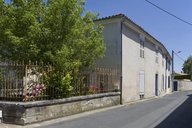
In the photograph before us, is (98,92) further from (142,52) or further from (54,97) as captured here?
(142,52)

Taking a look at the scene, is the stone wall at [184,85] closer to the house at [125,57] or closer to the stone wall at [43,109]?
the house at [125,57]

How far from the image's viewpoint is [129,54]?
23906 mm

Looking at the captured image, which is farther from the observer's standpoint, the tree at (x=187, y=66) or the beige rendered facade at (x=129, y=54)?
the tree at (x=187, y=66)

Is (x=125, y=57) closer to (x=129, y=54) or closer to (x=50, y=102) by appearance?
(x=129, y=54)

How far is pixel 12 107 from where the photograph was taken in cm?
1220

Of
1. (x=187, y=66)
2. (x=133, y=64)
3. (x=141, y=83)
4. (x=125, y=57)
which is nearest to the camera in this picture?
(x=125, y=57)

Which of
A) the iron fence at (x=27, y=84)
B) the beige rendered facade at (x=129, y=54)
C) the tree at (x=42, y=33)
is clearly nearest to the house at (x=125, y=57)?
the beige rendered facade at (x=129, y=54)

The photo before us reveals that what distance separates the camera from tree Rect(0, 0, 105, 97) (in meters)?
14.8

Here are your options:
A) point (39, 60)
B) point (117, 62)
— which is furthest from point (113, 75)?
point (39, 60)

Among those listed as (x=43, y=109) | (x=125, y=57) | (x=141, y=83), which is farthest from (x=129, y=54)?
(x=43, y=109)

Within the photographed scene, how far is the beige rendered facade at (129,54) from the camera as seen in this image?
Answer: 22188 millimetres

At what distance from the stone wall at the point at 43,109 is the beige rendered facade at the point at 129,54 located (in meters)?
5.32

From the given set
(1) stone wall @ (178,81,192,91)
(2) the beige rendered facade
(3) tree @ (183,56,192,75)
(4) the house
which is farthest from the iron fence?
(3) tree @ (183,56,192,75)

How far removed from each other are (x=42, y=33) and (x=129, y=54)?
393 inches
